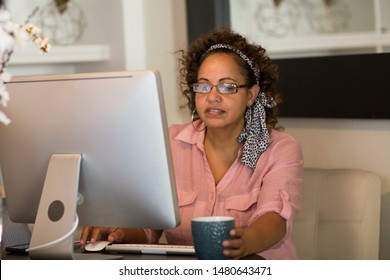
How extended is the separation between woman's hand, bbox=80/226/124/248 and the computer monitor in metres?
0.23

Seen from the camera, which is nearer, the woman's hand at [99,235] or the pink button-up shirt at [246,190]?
the woman's hand at [99,235]

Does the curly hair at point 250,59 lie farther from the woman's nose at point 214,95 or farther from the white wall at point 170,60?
the white wall at point 170,60

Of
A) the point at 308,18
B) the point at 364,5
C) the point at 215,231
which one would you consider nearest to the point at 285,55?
the point at 308,18

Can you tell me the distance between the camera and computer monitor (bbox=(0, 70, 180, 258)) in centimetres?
187

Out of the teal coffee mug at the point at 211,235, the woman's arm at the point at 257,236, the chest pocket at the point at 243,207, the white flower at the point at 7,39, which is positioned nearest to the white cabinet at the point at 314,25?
the chest pocket at the point at 243,207

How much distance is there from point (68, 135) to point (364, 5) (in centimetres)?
130

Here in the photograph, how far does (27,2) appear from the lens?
3.90 metres

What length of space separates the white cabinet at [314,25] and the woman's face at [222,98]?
18.6 inches

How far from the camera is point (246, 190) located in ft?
8.23

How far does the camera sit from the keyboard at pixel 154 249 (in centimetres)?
206

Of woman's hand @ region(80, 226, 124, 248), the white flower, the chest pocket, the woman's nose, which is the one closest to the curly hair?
the woman's nose

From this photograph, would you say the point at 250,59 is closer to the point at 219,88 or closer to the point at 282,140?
the point at 219,88
